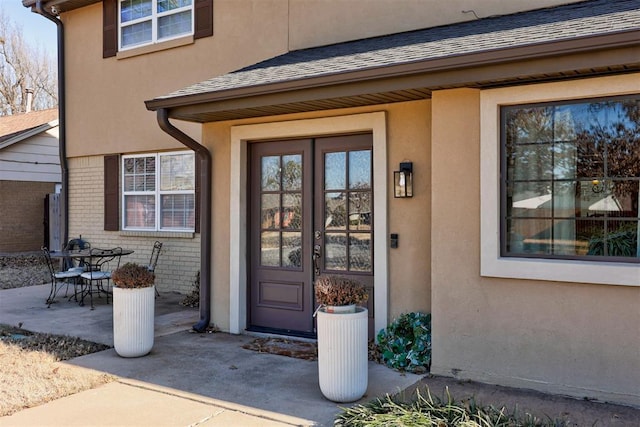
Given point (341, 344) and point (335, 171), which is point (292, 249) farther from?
point (341, 344)

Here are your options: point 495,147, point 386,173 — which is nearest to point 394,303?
point 386,173

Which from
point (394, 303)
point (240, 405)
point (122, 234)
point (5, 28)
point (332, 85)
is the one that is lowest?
point (240, 405)

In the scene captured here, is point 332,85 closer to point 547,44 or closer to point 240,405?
point 547,44

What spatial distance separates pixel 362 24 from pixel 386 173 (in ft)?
8.04

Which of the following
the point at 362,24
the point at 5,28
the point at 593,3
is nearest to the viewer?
the point at 593,3

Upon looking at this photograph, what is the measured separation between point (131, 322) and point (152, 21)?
6.31 meters

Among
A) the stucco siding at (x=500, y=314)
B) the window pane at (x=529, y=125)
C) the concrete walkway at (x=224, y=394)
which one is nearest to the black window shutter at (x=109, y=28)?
the concrete walkway at (x=224, y=394)

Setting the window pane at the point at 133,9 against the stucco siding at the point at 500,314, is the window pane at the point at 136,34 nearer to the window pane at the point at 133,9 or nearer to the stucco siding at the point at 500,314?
the window pane at the point at 133,9

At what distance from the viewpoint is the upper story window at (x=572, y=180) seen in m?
4.67

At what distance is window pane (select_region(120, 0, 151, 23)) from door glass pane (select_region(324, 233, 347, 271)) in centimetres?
623

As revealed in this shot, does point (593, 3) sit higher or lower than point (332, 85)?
higher

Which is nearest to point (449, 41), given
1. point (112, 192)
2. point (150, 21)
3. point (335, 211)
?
point (335, 211)

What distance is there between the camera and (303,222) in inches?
267

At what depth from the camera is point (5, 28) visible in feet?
90.7
